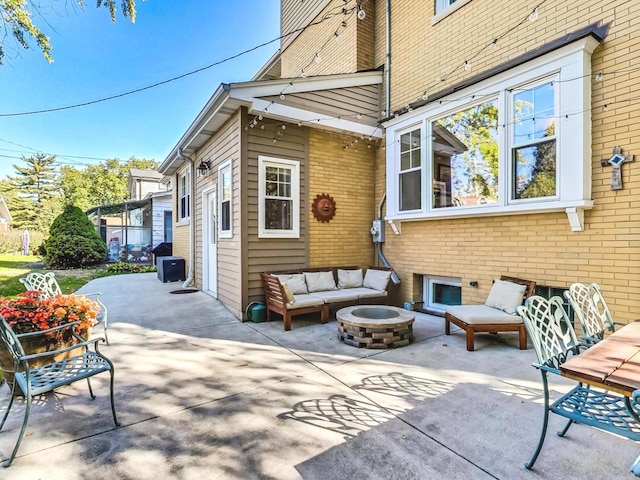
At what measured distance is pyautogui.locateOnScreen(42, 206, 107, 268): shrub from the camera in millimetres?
12758

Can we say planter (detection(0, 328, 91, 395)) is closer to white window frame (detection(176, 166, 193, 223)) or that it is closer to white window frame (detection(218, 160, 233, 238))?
white window frame (detection(218, 160, 233, 238))

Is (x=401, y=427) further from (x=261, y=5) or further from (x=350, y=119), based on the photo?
(x=261, y=5)

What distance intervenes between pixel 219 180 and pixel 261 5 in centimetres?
528

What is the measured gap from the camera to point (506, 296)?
462cm

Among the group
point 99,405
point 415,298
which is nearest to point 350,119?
point 415,298

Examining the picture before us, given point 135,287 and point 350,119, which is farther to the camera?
point 135,287

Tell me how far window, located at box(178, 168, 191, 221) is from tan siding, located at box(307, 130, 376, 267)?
213 inches

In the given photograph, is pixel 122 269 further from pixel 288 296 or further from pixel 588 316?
pixel 588 316

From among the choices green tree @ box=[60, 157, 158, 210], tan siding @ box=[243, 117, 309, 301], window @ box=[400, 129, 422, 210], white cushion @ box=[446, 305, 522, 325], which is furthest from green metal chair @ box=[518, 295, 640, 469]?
green tree @ box=[60, 157, 158, 210]

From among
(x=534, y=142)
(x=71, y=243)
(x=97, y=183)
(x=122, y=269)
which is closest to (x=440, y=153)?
(x=534, y=142)

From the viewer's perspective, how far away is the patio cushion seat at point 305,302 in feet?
17.4

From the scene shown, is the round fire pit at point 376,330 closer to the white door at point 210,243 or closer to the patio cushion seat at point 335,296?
the patio cushion seat at point 335,296

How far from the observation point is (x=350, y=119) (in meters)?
6.75

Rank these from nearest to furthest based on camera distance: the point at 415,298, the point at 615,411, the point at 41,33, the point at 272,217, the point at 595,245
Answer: the point at 615,411
the point at 595,245
the point at 41,33
the point at 272,217
the point at 415,298
